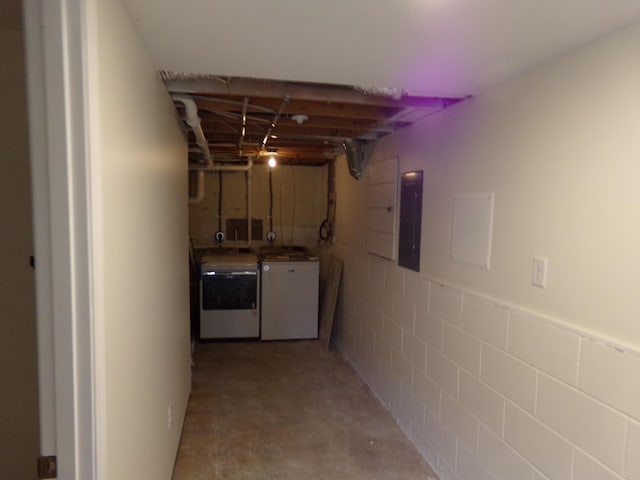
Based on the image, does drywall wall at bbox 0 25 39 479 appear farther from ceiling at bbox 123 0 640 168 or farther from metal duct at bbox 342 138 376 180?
metal duct at bbox 342 138 376 180

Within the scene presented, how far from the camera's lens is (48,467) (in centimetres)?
92

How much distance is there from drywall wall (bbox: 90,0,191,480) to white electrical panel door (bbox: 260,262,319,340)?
2198mm

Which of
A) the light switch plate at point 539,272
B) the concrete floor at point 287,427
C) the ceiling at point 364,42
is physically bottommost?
the concrete floor at point 287,427

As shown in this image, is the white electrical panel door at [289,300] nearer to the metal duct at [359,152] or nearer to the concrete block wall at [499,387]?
the metal duct at [359,152]

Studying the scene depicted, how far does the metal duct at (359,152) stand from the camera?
346cm

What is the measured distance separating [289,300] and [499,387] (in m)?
2.99

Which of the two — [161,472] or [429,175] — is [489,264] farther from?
[161,472]

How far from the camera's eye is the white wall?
1278mm

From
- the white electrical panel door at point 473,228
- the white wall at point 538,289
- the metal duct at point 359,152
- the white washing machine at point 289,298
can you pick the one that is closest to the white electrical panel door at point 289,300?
the white washing machine at point 289,298

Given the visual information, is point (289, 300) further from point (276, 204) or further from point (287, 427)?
point (287, 427)

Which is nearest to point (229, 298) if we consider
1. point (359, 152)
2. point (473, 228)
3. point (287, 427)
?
point (287, 427)

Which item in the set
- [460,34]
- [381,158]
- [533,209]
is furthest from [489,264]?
[381,158]

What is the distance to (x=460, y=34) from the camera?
4.47 feet

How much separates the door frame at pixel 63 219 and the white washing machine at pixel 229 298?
3.41 metres
